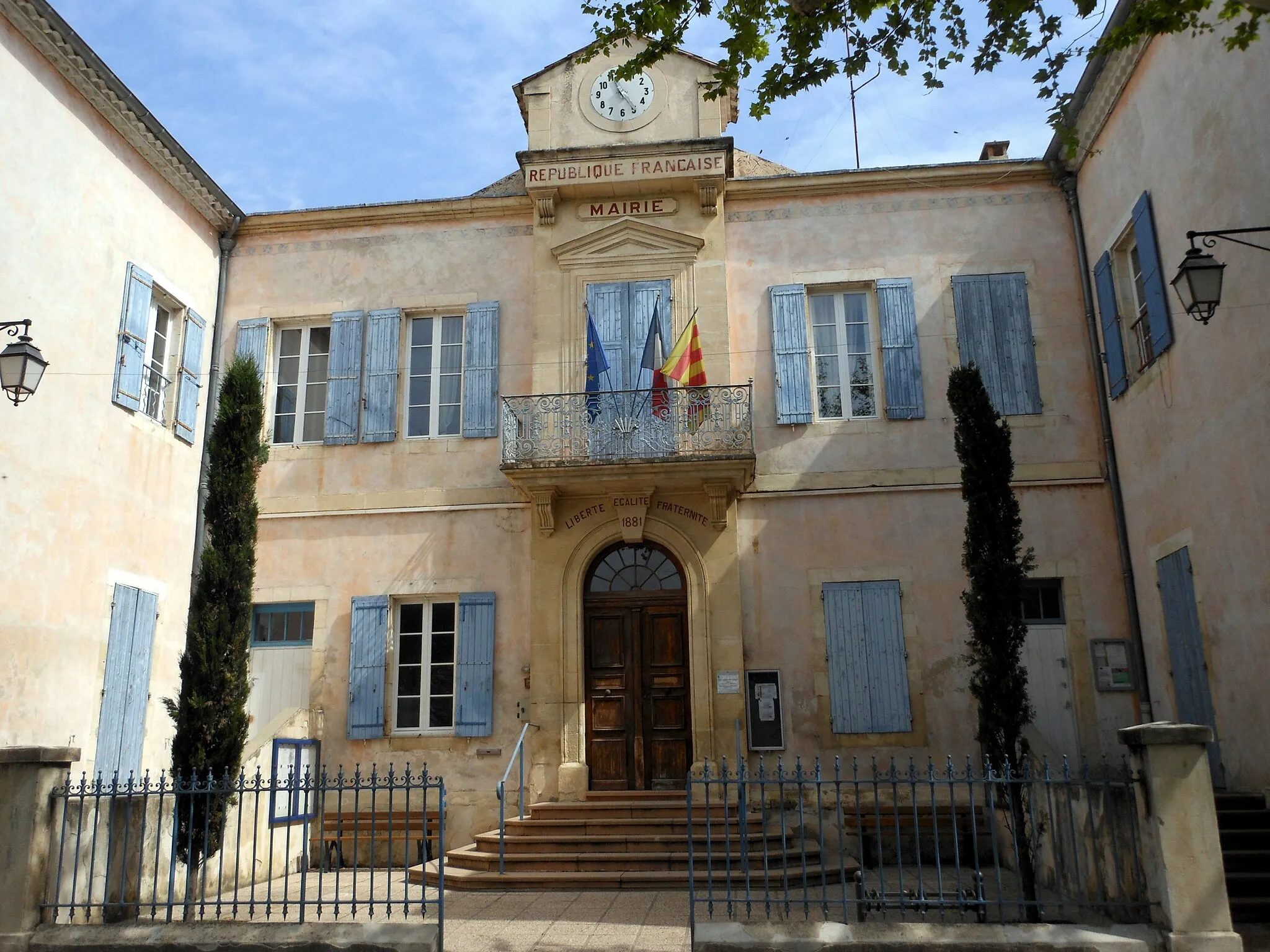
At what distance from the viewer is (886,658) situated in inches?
439

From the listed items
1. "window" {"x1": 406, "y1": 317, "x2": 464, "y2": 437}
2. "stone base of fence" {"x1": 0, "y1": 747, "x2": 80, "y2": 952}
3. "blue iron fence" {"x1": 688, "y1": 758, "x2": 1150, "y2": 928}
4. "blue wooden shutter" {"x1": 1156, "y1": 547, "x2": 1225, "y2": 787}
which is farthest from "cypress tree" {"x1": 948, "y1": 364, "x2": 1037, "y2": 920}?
"window" {"x1": 406, "y1": 317, "x2": 464, "y2": 437}

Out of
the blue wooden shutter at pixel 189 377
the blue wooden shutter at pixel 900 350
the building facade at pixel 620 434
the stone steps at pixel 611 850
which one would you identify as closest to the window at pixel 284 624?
the building facade at pixel 620 434

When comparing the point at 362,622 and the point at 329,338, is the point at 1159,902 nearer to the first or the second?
the point at 362,622

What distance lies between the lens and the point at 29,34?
946 cm

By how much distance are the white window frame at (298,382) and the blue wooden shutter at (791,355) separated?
201 inches

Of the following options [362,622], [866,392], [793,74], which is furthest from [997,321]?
[362,622]

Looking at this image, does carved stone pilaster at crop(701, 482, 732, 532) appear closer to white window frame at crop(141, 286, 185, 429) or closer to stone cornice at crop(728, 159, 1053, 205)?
stone cornice at crop(728, 159, 1053, 205)

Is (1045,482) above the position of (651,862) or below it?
above

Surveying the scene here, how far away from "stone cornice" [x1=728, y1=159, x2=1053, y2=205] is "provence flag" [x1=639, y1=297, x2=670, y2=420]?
2.09 metres

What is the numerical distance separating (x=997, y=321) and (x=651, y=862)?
6.80m

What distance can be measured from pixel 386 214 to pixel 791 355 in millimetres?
5014

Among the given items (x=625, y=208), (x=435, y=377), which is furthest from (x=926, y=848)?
(x=625, y=208)

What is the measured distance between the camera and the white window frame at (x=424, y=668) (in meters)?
11.4

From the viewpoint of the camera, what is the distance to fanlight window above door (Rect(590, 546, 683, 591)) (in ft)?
38.3
